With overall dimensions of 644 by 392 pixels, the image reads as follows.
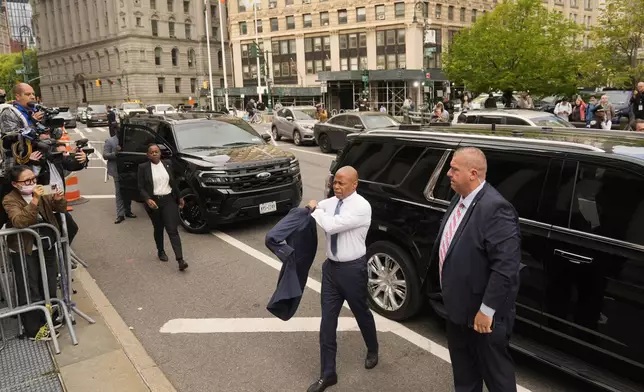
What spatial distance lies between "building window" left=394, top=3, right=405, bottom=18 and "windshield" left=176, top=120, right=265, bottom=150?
48.9 meters

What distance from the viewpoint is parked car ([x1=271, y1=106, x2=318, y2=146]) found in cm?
2191

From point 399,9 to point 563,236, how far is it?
55497mm

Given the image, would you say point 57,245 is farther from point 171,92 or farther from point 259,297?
point 171,92

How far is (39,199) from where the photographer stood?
4805 mm

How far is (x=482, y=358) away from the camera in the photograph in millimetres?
3170

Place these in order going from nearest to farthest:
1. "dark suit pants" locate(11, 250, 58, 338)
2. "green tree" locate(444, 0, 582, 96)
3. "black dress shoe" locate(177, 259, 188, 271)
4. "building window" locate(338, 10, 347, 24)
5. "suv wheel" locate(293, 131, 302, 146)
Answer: "dark suit pants" locate(11, 250, 58, 338), "black dress shoe" locate(177, 259, 188, 271), "suv wheel" locate(293, 131, 302, 146), "green tree" locate(444, 0, 582, 96), "building window" locate(338, 10, 347, 24)

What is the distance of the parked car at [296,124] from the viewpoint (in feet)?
71.9

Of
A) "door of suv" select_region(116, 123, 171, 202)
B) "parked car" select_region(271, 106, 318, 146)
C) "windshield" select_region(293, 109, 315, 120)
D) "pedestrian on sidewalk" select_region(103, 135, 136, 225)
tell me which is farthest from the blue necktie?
"windshield" select_region(293, 109, 315, 120)

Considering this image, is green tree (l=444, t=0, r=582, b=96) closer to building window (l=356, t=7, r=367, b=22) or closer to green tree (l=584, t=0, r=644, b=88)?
green tree (l=584, t=0, r=644, b=88)

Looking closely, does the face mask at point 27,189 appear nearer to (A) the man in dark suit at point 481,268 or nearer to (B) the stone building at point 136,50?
(A) the man in dark suit at point 481,268

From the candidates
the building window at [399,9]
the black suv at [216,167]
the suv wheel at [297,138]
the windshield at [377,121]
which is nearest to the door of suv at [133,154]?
the black suv at [216,167]

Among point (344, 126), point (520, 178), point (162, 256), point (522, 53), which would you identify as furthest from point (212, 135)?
point (522, 53)

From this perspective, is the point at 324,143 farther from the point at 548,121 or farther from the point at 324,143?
the point at 548,121

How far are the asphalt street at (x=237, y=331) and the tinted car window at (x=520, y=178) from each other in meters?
1.36
